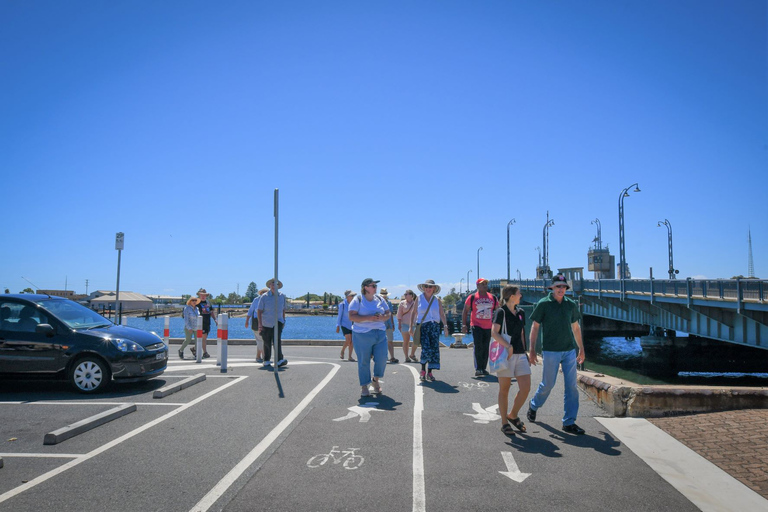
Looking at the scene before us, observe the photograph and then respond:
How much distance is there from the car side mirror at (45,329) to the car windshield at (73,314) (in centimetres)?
31

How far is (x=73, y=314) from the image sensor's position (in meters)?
9.24

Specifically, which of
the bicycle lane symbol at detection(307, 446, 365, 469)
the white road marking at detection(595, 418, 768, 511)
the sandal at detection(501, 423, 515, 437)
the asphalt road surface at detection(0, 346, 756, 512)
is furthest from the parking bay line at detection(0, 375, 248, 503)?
the white road marking at detection(595, 418, 768, 511)

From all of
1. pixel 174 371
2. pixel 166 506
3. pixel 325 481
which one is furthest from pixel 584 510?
pixel 174 371

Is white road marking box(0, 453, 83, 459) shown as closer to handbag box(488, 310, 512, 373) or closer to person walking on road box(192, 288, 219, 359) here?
handbag box(488, 310, 512, 373)

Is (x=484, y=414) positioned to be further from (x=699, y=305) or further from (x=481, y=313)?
(x=699, y=305)

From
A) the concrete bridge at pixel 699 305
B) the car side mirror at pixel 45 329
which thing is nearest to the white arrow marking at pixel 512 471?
Answer: the car side mirror at pixel 45 329

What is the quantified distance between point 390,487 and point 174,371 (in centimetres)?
761

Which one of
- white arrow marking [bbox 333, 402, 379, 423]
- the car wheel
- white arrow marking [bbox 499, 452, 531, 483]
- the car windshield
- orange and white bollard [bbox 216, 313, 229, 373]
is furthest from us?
orange and white bollard [bbox 216, 313, 229, 373]

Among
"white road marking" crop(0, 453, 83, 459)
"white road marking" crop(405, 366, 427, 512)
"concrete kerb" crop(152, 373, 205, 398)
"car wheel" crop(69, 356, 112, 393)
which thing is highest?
"car wheel" crop(69, 356, 112, 393)

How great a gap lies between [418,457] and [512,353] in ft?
5.76

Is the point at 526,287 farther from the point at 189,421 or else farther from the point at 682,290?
the point at 189,421

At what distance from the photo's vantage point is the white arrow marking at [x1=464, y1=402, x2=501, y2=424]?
23.6ft

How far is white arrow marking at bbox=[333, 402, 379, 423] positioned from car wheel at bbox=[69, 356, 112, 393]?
3.95 m

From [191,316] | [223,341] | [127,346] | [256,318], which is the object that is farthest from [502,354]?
[191,316]
